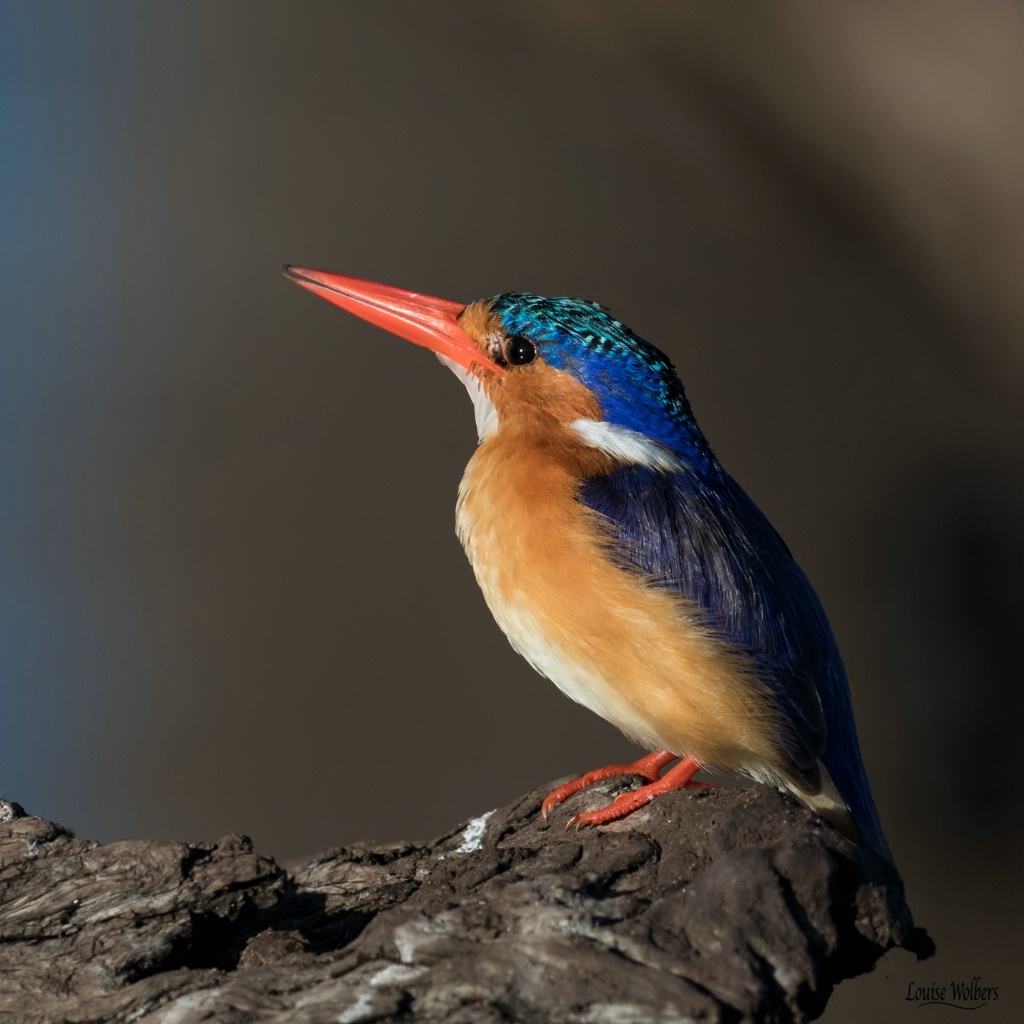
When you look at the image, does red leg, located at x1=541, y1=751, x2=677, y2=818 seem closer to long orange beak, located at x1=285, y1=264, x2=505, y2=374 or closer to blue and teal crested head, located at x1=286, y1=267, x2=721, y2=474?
blue and teal crested head, located at x1=286, y1=267, x2=721, y2=474

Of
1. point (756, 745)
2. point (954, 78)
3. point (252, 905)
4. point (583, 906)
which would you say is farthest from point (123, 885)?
point (954, 78)

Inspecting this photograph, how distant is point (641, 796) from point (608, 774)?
0.20 meters

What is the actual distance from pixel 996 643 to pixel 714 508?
2.45 metres

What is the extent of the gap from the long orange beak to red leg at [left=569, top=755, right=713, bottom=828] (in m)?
0.69

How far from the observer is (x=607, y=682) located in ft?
4.86

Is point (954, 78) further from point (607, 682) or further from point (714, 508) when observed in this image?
point (607, 682)

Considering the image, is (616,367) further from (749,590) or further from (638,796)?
(638,796)

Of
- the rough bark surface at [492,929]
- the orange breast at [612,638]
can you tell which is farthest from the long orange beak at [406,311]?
the rough bark surface at [492,929]

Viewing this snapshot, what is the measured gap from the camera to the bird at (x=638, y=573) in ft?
4.82

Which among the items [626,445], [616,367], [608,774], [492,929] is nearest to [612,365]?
[616,367]

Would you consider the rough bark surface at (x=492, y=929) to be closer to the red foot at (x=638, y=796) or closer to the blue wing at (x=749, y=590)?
the red foot at (x=638, y=796)

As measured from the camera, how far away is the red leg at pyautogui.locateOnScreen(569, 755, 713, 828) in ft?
4.86

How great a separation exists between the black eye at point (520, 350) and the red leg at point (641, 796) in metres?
0.68

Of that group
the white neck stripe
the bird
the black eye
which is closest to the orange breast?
the bird
